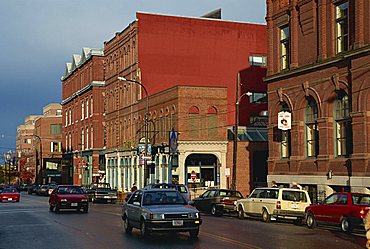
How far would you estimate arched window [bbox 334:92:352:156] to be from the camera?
3412 cm

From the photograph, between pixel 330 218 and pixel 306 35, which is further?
pixel 306 35

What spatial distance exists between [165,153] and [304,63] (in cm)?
2084

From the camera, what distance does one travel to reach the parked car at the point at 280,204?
27.6 metres

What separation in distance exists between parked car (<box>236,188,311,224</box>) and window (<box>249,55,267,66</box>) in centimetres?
3872

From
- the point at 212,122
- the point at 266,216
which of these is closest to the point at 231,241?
the point at 266,216

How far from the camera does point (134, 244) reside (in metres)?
17.8

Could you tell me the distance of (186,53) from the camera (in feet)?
210

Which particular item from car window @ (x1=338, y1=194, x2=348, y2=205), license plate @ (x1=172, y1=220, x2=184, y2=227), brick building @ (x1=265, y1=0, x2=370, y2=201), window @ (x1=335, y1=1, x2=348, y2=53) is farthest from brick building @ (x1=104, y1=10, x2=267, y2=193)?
license plate @ (x1=172, y1=220, x2=184, y2=227)

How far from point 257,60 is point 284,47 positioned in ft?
86.6

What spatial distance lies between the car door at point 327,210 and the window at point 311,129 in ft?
40.8

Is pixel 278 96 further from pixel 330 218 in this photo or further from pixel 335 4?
pixel 330 218

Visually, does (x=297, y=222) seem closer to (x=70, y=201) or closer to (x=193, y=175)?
(x=70, y=201)

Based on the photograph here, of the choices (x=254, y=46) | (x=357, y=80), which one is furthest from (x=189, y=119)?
(x=357, y=80)

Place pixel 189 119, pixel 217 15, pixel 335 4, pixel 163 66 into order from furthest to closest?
pixel 217 15 < pixel 163 66 < pixel 189 119 < pixel 335 4
